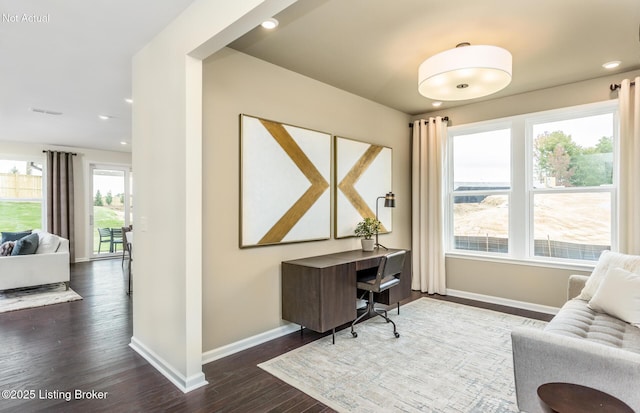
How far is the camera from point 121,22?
2.51 metres

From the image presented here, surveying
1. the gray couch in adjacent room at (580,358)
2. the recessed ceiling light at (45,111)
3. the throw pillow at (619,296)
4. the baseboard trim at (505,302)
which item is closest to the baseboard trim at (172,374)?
the gray couch in adjacent room at (580,358)

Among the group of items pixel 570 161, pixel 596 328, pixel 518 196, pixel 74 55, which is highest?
pixel 74 55

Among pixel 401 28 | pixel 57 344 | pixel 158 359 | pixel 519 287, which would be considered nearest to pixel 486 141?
pixel 519 287

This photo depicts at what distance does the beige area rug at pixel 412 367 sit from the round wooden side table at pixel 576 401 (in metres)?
0.81

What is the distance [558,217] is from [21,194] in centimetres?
990

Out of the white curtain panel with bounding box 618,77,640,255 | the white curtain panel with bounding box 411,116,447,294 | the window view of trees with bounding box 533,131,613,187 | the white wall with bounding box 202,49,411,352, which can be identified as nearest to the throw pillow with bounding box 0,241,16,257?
the white wall with bounding box 202,49,411,352

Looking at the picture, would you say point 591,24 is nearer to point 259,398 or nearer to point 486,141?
point 486,141

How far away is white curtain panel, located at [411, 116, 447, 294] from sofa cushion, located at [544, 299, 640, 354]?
2.31m

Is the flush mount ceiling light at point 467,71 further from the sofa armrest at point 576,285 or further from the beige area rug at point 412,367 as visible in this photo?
the beige area rug at point 412,367

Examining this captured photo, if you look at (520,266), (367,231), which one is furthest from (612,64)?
(367,231)

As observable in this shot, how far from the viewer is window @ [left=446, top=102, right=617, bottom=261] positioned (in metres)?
3.97

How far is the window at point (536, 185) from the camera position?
3.97 meters

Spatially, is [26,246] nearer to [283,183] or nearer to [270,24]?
[283,183]

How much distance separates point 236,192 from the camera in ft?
10.2
